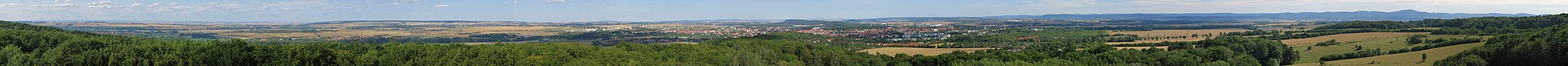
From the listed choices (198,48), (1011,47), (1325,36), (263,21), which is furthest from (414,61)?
(263,21)

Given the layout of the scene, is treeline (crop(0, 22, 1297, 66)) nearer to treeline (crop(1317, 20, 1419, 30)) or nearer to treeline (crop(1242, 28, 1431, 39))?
treeline (crop(1242, 28, 1431, 39))

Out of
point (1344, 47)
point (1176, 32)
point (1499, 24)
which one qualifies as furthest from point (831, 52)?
point (1176, 32)

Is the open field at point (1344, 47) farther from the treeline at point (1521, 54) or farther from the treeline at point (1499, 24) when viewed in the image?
the treeline at point (1521, 54)

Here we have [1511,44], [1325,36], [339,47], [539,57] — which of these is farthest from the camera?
[1325,36]

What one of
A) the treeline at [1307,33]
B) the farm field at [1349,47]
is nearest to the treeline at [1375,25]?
the treeline at [1307,33]

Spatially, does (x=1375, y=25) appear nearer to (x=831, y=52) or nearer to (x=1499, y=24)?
(x=1499, y=24)

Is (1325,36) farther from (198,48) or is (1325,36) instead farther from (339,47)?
(198,48)
